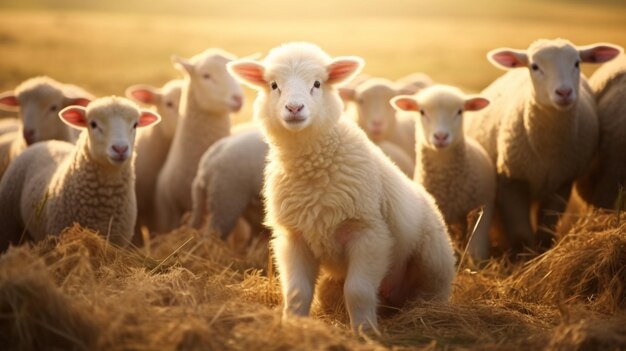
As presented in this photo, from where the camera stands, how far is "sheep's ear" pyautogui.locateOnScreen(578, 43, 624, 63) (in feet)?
21.7

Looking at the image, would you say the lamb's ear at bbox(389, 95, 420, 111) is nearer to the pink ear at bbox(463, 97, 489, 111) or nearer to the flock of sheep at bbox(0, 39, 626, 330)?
the flock of sheep at bbox(0, 39, 626, 330)

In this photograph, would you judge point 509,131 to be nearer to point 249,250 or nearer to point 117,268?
point 249,250

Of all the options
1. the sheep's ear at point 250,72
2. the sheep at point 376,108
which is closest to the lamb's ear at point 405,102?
the sheep at point 376,108

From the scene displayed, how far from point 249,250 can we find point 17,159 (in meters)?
2.01

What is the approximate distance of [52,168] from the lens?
6223mm

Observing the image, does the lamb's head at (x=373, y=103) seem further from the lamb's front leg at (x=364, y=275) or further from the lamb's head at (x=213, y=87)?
the lamb's front leg at (x=364, y=275)

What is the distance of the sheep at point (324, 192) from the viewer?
4.44m

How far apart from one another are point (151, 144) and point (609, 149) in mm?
4752

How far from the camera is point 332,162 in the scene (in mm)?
4566

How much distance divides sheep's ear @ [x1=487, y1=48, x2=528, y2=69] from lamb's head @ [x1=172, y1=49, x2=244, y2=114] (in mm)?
2696

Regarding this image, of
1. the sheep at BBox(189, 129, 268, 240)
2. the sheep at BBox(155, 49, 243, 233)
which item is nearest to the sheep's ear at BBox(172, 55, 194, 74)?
the sheep at BBox(155, 49, 243, 233)

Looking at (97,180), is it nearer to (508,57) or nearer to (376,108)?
(376,108)

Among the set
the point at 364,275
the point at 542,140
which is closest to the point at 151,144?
the point at 542,140

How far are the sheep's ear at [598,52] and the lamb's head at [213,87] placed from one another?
3377mm
